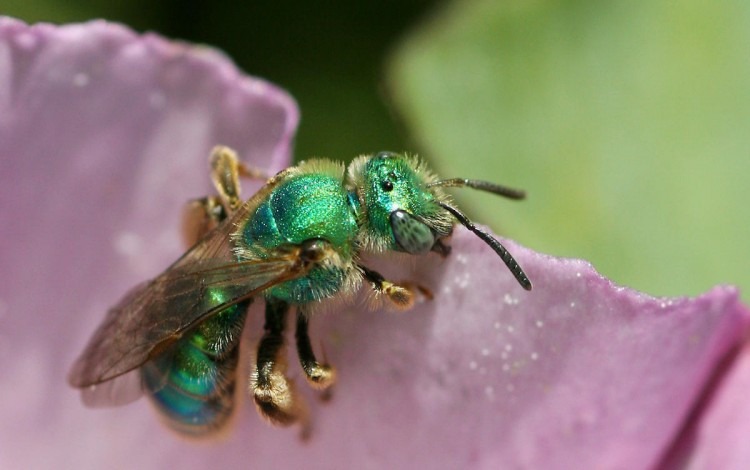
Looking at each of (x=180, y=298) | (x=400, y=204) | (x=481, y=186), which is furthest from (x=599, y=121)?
(x=180, y=298)

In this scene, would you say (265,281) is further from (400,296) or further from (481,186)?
(481,186)

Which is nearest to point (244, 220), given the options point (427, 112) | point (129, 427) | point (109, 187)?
point (109, 187)

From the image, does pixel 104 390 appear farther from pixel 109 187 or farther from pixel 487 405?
pixel 487 405

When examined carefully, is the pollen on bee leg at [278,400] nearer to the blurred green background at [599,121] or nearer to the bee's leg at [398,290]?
the bee's leg at [398,290]

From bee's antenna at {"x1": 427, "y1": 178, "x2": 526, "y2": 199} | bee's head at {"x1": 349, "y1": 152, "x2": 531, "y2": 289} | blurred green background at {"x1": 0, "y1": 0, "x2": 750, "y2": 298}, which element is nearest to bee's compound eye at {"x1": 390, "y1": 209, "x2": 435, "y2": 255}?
bee's head at {"x1": 349, "y1": 152, "x2": 531, "y2": 289}

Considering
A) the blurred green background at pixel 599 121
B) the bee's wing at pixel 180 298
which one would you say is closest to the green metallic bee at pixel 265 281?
the bee's wing at pixel 180 298
